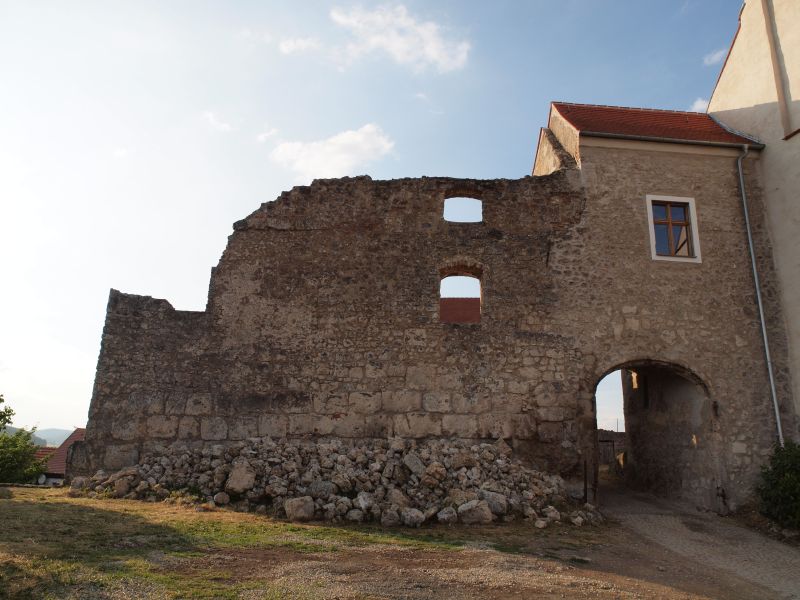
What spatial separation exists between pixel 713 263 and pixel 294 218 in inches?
333

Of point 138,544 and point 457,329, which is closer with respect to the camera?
point 138,544

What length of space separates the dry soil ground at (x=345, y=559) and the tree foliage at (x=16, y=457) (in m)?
12.0

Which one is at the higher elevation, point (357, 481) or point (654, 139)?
point (654, 139)

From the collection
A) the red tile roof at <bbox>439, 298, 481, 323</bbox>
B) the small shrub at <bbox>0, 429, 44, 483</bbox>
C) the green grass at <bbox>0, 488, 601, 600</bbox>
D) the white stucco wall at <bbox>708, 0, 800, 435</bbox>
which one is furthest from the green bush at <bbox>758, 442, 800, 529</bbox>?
the small shrub at <bbox>0, 429, 44, 483</bbox>

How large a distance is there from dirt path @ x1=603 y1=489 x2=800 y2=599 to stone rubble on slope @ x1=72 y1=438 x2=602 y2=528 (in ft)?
3.75

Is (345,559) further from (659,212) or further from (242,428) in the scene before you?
(659,212)

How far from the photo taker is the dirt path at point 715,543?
688 cm

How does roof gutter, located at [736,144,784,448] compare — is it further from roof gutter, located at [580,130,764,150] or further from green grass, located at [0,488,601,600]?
green grass, located at [0,488,601,600]

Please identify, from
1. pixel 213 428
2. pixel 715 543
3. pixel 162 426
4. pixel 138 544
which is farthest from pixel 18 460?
pixel 715 543

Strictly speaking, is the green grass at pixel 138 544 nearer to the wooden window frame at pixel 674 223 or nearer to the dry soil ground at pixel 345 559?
the dry soil ground at pixel 345 559

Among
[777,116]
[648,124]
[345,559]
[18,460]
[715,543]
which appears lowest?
[715,543]

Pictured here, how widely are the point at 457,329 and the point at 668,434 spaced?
17.8 ft

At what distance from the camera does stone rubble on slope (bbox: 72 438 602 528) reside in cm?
809

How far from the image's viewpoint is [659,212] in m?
11.5
